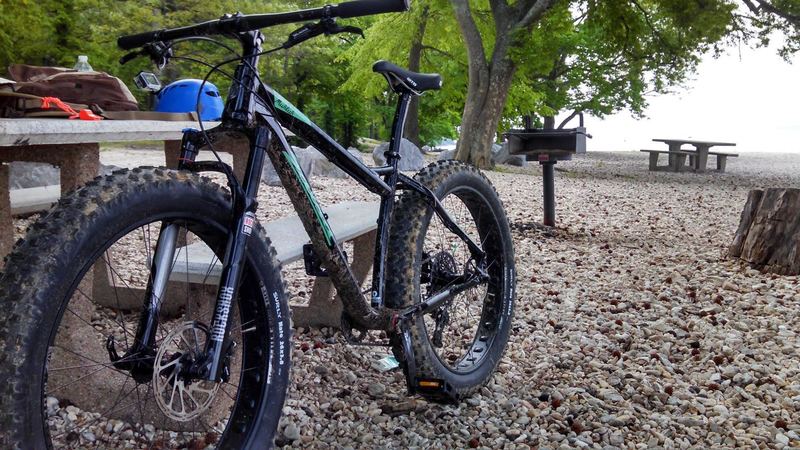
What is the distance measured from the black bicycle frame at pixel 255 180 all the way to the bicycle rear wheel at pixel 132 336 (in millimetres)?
56

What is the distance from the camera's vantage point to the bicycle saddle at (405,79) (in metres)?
2.90

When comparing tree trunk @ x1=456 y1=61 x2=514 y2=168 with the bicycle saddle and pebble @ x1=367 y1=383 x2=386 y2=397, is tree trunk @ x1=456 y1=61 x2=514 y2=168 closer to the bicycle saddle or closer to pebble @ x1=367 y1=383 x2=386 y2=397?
Result: pebble @ x1=367 y1=383 x2=386 y2=397

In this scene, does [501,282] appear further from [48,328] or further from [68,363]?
[48,328]

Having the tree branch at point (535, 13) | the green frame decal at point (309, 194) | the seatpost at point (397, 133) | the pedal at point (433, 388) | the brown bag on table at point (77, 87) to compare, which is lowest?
the pedal at point (433, 388)

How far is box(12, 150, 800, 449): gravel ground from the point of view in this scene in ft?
10.1

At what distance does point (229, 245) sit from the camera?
81.4 inches

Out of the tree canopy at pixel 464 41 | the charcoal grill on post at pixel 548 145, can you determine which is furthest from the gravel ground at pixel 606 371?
the tree canopy at pixel 464 41

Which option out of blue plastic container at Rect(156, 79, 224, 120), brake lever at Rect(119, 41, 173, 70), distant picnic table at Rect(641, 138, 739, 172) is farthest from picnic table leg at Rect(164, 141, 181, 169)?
distant picnic table at Rect(641, 138, 739, 172)

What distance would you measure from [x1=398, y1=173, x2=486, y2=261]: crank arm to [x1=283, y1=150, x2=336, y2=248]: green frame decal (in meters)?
0.57

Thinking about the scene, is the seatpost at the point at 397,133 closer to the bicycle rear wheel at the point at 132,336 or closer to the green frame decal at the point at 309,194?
the green frame decal at the point at 309,194

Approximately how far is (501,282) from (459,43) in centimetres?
1944

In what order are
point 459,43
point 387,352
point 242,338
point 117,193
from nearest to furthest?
1. point 117,193
2. point 242,338
3. point 387,352
4. point 459,43

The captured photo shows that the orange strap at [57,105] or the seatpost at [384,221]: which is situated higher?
the orange strap at [57,105]

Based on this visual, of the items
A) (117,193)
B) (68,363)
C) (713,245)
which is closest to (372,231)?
(68,363)
